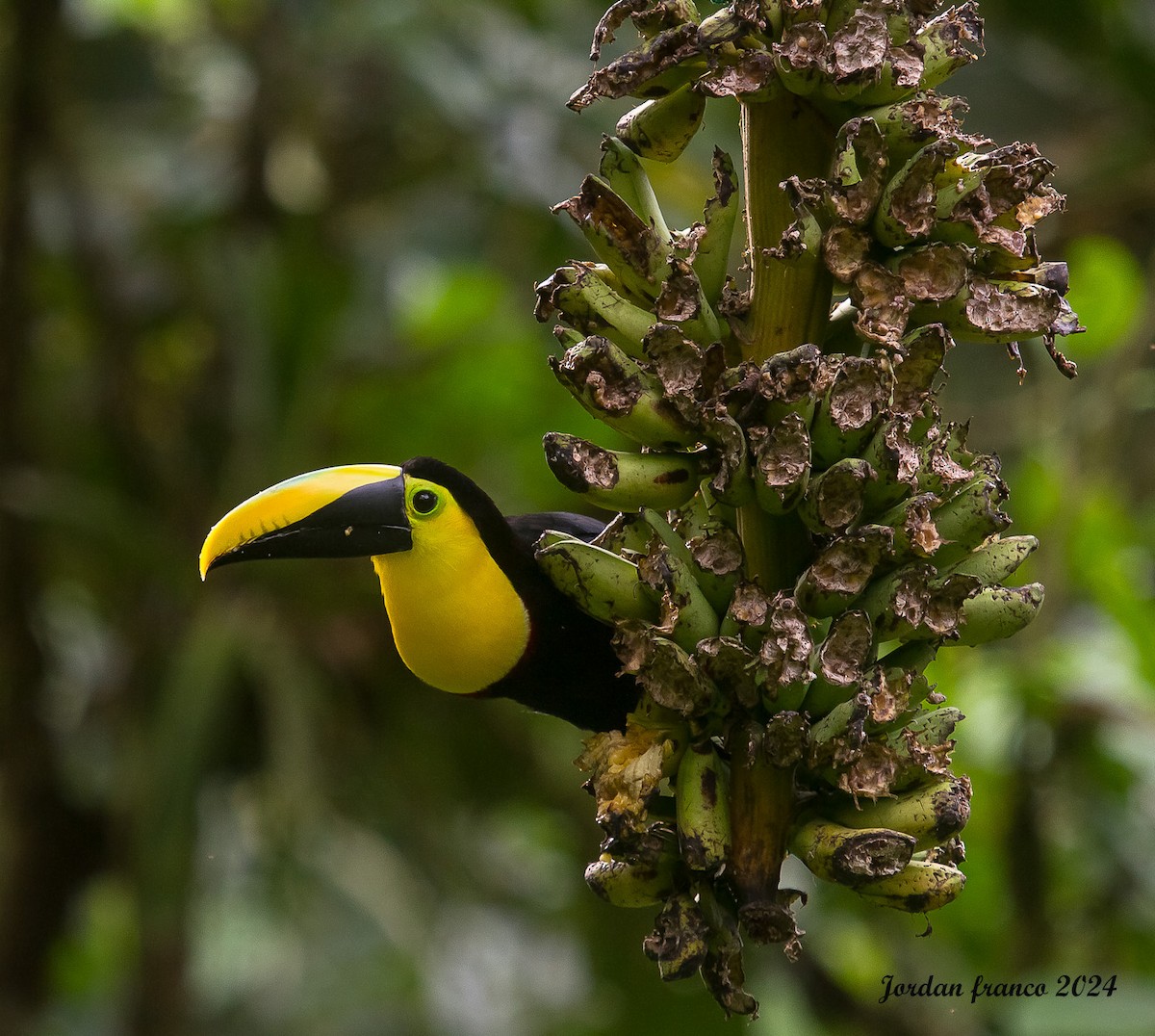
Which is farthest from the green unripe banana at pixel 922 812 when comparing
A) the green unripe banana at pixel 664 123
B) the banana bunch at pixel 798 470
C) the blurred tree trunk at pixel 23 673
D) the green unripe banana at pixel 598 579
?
the blurred tree trunk at pixel 23 673

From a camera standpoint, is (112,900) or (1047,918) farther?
(112,900)

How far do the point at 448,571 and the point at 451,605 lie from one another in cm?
4

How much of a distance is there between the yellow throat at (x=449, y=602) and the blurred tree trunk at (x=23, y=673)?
2.21 metres

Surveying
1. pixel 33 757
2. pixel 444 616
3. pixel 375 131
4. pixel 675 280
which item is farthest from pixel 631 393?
pixel 375 131

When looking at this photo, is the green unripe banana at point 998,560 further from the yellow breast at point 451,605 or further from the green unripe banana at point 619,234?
the yellow breast at point 451,605

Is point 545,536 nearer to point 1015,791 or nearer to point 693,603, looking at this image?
point 693,603

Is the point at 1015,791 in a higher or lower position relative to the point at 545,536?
lower

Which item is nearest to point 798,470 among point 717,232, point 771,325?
point 771,325

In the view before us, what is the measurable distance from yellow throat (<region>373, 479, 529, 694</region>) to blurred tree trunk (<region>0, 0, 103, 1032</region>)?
2.21 meters

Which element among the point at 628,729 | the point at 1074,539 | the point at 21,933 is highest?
the point at 1074,539

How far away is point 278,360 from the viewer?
3549 mm

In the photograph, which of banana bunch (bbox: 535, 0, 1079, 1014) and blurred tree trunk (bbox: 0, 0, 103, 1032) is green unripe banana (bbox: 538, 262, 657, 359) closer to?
banana bunch (bbox: 535, 0, 1079, 1014)

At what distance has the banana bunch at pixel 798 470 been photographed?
1.10 metres

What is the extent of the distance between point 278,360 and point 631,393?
2.55 meters
